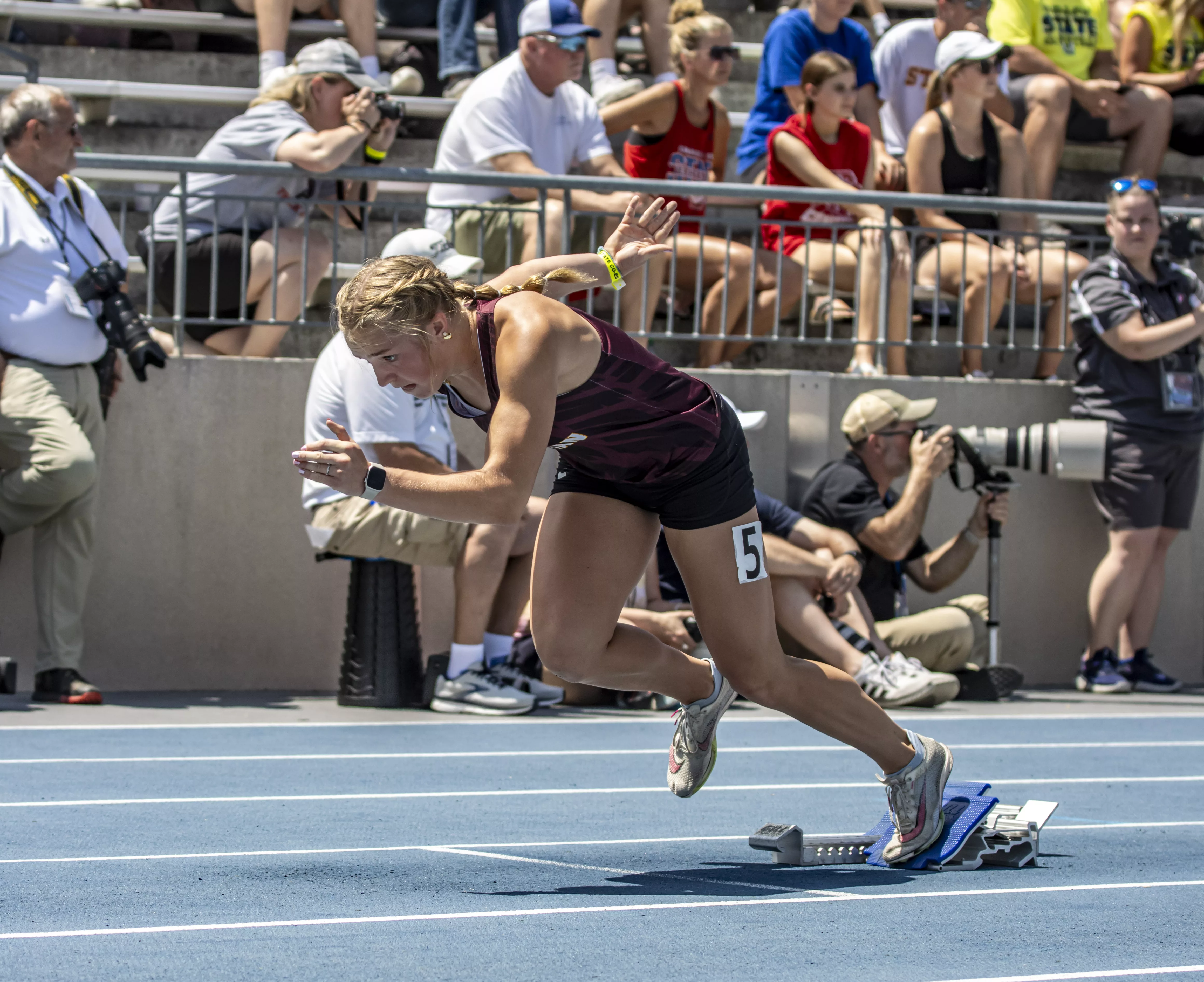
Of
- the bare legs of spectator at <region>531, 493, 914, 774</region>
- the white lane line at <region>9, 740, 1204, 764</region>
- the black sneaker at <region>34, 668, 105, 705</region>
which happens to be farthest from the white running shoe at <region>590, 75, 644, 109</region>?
the bare legs of spectator at <region>531, 493, 914, 774</region>

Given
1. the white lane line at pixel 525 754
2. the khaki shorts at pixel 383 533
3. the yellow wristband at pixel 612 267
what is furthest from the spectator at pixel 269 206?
the yellow wristband at pixel 612 267

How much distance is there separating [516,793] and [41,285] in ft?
11.4

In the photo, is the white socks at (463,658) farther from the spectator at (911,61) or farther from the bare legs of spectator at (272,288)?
the spectator at (911,61)

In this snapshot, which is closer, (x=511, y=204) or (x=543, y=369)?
(x=543, y=369)

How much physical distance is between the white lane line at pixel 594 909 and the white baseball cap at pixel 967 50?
21.7 ft

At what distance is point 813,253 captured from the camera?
9.82m

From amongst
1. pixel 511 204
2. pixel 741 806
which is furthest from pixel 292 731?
pixel 511 204

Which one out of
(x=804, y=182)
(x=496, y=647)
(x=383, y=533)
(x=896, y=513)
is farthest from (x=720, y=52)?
(x=496, y=647)

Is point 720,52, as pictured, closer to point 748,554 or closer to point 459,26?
point 459,26

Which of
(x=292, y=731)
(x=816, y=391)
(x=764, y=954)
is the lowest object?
(x=292, y=731)

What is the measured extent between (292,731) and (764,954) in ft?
13.7

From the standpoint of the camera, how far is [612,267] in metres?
4.97

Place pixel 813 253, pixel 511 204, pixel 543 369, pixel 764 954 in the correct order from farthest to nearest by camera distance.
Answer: pixel 813 253 → pixel 511 204 → pixel 543 369 → pixel 764 954

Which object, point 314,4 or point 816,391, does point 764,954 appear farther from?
point 314,4
